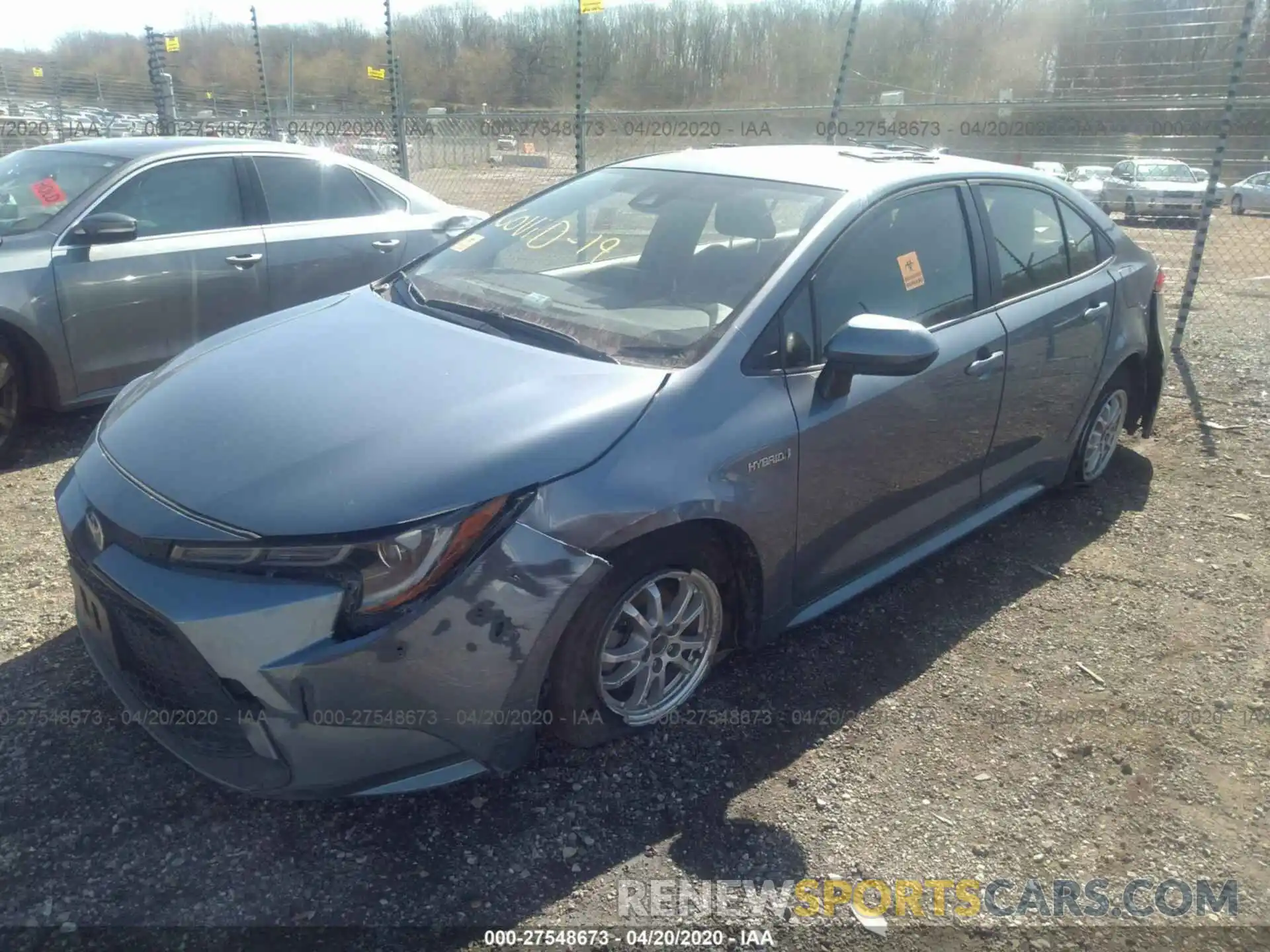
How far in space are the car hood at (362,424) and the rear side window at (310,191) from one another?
2942 mm

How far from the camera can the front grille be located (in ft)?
7.31

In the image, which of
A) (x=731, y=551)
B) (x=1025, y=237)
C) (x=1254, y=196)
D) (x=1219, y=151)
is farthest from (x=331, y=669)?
(x=1254, y=196)

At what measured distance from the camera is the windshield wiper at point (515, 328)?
284cm

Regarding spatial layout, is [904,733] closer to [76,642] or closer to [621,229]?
[621,229]

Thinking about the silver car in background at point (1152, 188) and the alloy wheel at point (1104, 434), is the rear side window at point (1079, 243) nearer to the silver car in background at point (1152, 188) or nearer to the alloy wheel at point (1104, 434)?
the alloy wheel at point (1104, 434)

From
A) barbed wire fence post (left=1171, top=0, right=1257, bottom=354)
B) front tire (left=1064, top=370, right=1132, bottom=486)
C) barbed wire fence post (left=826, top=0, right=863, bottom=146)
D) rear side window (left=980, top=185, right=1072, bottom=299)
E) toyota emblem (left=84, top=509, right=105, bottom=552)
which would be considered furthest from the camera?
barbed wire fence post (left=826, top=0, right=863, bottom=146)

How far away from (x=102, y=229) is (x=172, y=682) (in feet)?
11.3

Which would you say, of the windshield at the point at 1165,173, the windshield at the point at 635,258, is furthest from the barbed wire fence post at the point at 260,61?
the windshield at the point at 1165,173

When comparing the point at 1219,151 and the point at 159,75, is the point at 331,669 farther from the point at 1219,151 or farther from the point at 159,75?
the point at 159,75

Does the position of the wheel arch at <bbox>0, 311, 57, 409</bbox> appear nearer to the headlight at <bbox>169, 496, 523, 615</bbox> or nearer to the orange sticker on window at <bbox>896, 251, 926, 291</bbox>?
the headlight at <bbox>169, 496, 523, 615</bbox>

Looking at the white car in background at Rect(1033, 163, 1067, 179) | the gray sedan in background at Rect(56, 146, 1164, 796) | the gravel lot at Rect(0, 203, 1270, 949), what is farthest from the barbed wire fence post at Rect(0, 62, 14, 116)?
the gray sedan in background at Rect(56, 146, 1164, 796)

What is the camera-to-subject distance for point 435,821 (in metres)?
2.53

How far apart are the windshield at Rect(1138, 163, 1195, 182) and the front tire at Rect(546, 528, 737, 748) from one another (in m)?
17.4

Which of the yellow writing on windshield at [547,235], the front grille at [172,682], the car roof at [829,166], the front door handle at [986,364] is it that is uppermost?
the car roof at [829,166]
